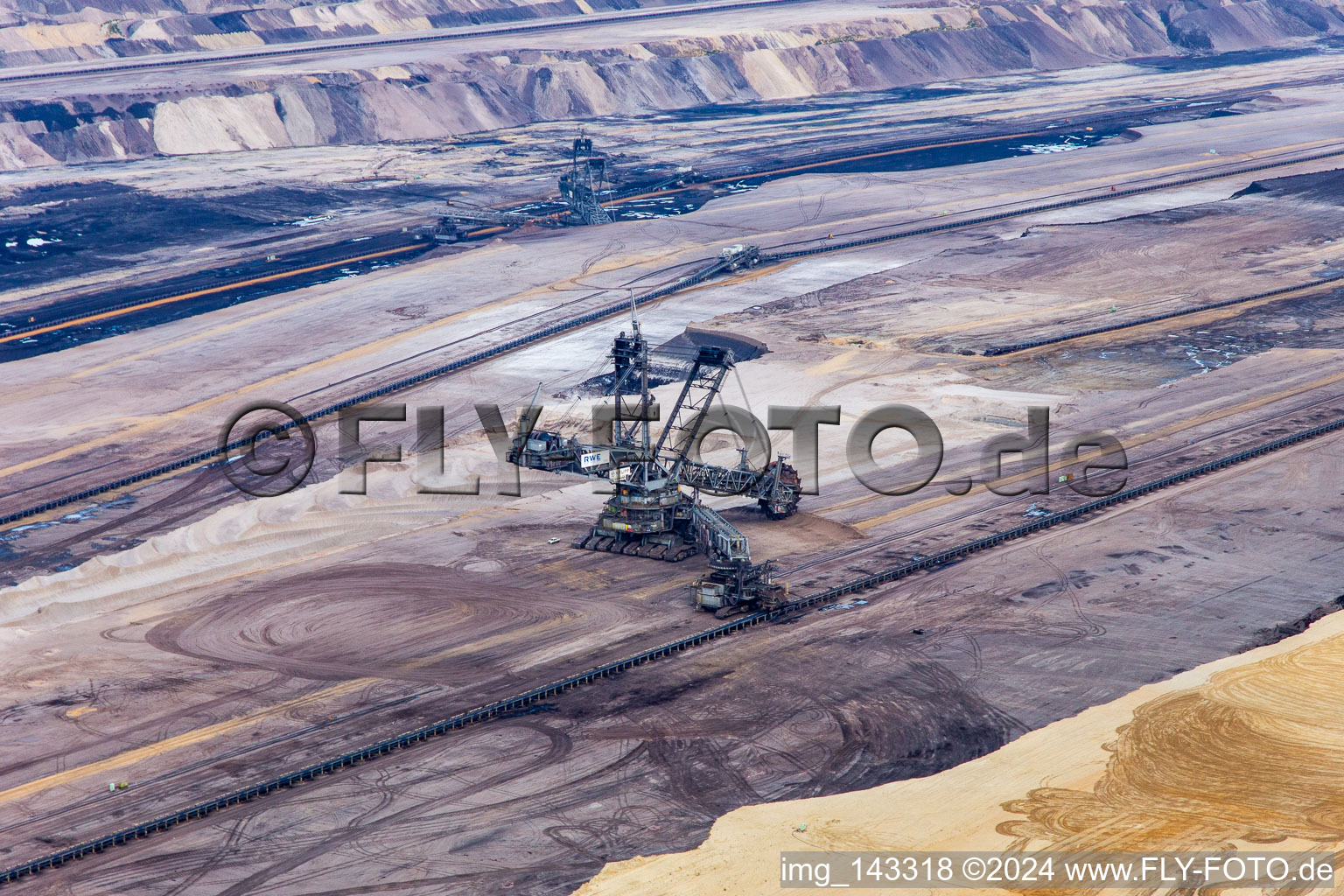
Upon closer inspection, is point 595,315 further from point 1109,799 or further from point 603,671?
point 1109,799

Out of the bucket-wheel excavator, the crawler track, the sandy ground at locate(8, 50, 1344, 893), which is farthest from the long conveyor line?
the crawler track

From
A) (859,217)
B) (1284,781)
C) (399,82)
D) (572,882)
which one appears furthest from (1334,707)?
(399,82)

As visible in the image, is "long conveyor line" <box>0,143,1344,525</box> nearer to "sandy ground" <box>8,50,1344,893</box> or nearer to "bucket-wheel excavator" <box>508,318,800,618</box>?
"sandy ground" <box>8,50,1344,893</box>

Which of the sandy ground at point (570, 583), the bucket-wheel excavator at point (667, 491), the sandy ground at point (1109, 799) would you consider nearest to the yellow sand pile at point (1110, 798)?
the sandy ground at point (1109, 799)

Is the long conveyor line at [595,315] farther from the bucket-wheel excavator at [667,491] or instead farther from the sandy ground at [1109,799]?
the sandy ground at [1109,799]

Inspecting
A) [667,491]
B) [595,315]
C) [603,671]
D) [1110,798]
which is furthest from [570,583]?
[595,315]

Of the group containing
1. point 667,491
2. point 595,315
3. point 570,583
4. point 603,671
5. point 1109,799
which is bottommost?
point 1109,799
